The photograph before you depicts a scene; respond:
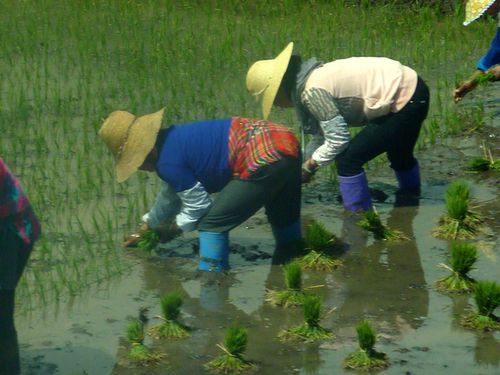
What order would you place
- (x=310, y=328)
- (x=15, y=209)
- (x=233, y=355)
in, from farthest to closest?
(x=310, y=328) < (x=233, y=355) < (x=15, y=209)

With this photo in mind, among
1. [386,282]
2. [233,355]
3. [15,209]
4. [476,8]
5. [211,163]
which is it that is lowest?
[386,282]

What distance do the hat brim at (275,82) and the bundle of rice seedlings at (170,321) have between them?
1491 millimetres

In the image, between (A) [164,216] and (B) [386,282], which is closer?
(B) [386,282]

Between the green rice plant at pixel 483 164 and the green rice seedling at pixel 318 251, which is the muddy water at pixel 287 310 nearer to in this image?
the green rice seedling at pixel 318 251

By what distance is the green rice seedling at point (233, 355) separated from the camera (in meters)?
4.65

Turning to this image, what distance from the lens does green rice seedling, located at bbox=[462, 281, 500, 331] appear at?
16.4 ft

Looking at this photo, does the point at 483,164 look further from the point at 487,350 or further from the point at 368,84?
the point at 487,350

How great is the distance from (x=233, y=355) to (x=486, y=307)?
1142 mm

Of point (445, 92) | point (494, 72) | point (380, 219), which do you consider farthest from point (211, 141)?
point (445, 92)

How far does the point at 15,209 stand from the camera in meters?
4.40

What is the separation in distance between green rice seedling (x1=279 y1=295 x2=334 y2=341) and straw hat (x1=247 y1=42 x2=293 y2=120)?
1.48 m

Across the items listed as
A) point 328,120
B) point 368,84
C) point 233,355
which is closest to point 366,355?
point 233,355

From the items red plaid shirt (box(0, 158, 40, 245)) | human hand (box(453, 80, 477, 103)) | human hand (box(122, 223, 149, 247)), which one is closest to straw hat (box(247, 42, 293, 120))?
human hand (box(122, 223, 149, 247))

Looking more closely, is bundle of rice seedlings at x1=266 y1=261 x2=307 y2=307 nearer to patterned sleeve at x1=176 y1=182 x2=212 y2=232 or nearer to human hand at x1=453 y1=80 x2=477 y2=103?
patterned sleeve at x1=176 y1=182 x2=212 y2=232
